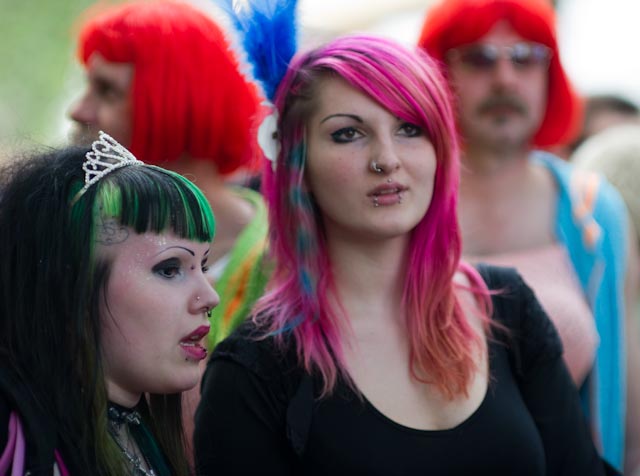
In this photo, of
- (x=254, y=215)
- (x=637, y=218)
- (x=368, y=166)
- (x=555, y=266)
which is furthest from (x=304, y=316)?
(x=637, y=218)

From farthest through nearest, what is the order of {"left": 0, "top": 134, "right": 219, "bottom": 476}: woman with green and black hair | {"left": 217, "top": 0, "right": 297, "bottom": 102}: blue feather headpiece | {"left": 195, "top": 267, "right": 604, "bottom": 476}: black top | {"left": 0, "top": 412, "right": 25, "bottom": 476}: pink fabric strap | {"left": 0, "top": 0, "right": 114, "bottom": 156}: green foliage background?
{"left": 0, "top": 0, "right": 114, "bottom": 156}: green foliage background
{"left": 217, "top": 0, "right": 297, "bottom": 102}: blue feather headpiece
{"left": 195, "top": 267, "right": 604, "bottom": 476}: black top
{"left": 0, "top": 134, "right": 219, "bottom": 476}: woman with green and black hair
{"left": 0, "top": 412, "right": 25, "bottom": 476}: pink fabric strap

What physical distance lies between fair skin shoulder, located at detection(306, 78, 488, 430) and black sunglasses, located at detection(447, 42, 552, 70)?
3.51 ft

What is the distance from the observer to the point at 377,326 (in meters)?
2.38

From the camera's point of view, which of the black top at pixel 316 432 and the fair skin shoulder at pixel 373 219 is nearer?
the black top at pixel 316 432

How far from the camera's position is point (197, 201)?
2.00 metres

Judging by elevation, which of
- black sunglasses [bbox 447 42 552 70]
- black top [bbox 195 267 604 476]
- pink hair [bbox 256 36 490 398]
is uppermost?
black sunglasses [bbox 447 42 552 70]

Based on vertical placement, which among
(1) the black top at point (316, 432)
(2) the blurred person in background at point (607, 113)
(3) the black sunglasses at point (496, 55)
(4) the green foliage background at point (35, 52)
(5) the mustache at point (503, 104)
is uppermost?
(4) the green foliage background at point (35, 52)

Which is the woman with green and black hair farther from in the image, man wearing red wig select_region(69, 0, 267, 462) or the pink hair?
man wearing red wig select_region(69, 0, 267, 462)

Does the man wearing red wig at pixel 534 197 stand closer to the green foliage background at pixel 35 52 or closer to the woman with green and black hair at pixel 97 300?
the woman with green and black hair at pixel 97 300

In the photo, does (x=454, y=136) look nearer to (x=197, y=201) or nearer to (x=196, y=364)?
(x=197, y=201)

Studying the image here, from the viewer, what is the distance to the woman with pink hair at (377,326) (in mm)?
2178

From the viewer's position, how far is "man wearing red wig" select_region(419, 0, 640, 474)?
3029mm

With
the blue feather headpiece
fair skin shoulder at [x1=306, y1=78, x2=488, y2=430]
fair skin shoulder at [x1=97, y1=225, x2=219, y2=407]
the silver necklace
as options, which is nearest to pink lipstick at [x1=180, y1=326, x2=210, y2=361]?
fair skin shoulder at [x1=97, y1=225, x2=219, y2=407]

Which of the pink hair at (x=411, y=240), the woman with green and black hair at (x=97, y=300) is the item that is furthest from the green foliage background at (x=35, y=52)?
the woman with green and black hair at (x=97, y=300)
